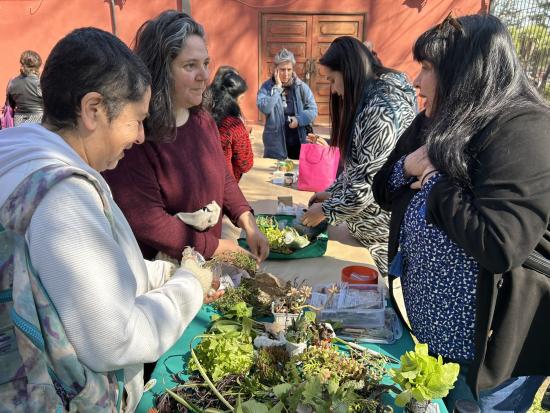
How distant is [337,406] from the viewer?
3.84 feet

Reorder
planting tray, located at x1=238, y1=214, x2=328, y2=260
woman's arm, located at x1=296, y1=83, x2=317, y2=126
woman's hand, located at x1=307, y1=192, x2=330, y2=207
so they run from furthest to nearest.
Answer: woman's arm, located at x1=296, y1=83, x2=317, y2=126, woman's hand, located at x1=307, y1=192, x2=330, y2=207, planting tray, located at x1=238, y1=214, x2=328, y2=260

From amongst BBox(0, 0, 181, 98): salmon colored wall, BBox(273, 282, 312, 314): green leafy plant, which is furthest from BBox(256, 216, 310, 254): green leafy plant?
BBox(0, 0, 181, 98): salmon colored wall

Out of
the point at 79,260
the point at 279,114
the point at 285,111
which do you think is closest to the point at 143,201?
the point at 79,260

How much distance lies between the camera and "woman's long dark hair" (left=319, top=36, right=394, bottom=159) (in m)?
2.50

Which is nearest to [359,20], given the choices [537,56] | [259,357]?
[537,56]

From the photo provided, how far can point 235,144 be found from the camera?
342 centimetres

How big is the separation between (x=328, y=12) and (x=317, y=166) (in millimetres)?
7244

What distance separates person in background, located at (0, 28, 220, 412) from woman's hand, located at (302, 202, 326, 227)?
1527 millimetres

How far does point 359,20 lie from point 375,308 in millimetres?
9146

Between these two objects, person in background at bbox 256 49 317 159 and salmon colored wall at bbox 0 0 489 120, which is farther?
salmon colored wall at bbox 0 0 489 120

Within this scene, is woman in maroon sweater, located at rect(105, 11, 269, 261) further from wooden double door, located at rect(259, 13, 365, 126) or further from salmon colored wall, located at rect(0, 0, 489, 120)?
wooden double door, located at rect(259, 13, 365, 126)

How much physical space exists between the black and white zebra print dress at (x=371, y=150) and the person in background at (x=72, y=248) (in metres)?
1.46

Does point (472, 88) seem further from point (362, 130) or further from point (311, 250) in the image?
point (311, 250)

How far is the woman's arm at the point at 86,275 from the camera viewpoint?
866 millimetres
